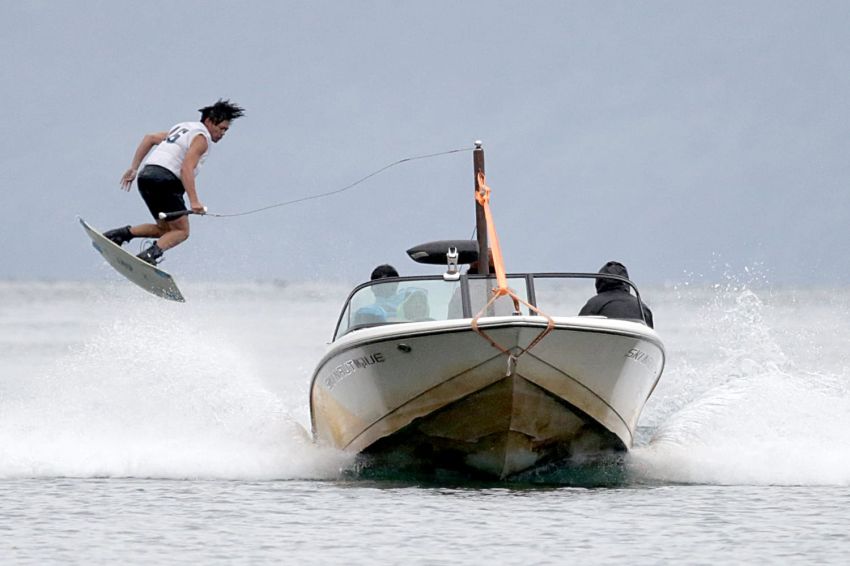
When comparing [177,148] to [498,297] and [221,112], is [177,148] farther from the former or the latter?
[498,297]

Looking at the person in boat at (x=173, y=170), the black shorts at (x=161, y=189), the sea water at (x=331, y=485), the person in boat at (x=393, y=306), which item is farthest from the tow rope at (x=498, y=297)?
the black shorts at (x=161, y=189)

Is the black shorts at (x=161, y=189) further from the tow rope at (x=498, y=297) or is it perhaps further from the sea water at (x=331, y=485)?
the tow rope at (x=498, y=297)

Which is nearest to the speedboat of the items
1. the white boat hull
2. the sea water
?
the white boat hull

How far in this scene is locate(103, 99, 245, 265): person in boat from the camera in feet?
50.6

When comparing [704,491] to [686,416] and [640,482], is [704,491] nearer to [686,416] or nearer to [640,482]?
[640,482]

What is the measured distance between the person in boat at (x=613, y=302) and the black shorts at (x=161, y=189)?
4.10 m

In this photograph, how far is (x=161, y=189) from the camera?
1549 cm

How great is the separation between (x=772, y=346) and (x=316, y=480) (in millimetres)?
6666

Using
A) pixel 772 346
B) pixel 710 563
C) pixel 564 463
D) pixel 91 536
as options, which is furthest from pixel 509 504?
pixel 772 346

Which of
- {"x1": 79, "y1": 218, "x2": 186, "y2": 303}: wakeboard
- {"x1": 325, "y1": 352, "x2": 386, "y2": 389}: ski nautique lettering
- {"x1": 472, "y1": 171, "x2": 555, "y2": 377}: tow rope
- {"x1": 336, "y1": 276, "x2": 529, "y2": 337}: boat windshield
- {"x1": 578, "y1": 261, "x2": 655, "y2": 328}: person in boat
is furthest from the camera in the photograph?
{"x1": 79, "y1": 218, "x2": 186, "y2": 303}: wakeboard

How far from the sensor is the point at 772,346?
18.8m

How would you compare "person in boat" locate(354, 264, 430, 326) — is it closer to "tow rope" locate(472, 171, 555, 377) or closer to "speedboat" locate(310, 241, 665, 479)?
"speedboat" locate(310, 241, 665, 479)

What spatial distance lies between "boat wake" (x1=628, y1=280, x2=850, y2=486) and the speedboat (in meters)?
0.87

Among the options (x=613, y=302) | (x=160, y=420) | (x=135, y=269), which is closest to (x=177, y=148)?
(x=135, y=269)
